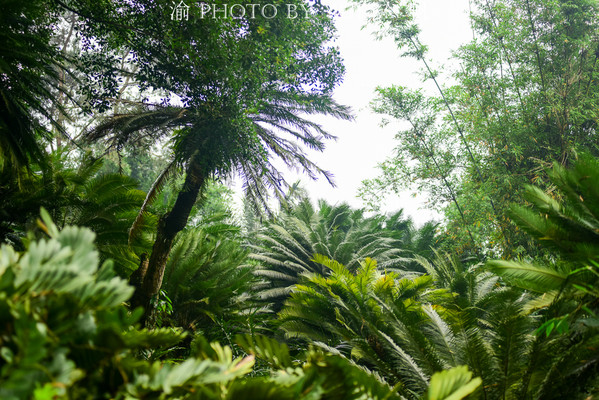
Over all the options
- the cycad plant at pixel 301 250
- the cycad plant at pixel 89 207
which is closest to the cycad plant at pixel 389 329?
the cycad plant at pixel 301 250

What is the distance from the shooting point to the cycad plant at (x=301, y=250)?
878cm

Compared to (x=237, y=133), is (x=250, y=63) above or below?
above

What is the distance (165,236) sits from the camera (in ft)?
18.9

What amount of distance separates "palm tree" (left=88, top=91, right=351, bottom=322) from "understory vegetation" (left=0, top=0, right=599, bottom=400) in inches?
1.5

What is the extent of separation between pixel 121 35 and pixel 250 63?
2.13 meters

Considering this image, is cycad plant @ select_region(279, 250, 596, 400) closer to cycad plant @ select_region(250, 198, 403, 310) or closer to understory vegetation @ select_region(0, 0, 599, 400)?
understory vegetation @ select_region(0, 0, 599, 400)

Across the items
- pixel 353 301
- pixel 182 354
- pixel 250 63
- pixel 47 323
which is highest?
pixel 250 63

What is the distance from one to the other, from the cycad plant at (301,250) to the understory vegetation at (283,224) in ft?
0.24

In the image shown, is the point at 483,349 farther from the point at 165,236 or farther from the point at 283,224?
the point at 283,224

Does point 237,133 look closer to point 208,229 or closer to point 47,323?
point 208,229

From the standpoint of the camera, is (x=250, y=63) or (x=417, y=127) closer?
(x=250, y=63)

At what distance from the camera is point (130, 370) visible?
0.71 m

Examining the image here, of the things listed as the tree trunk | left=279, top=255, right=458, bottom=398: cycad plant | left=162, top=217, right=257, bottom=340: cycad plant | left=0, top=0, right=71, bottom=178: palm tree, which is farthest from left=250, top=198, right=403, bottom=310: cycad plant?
left=0, top=0, right=71, bottom=178: palm tree

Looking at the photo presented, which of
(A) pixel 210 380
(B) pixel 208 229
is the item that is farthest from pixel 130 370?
(B) pixel 208 229
